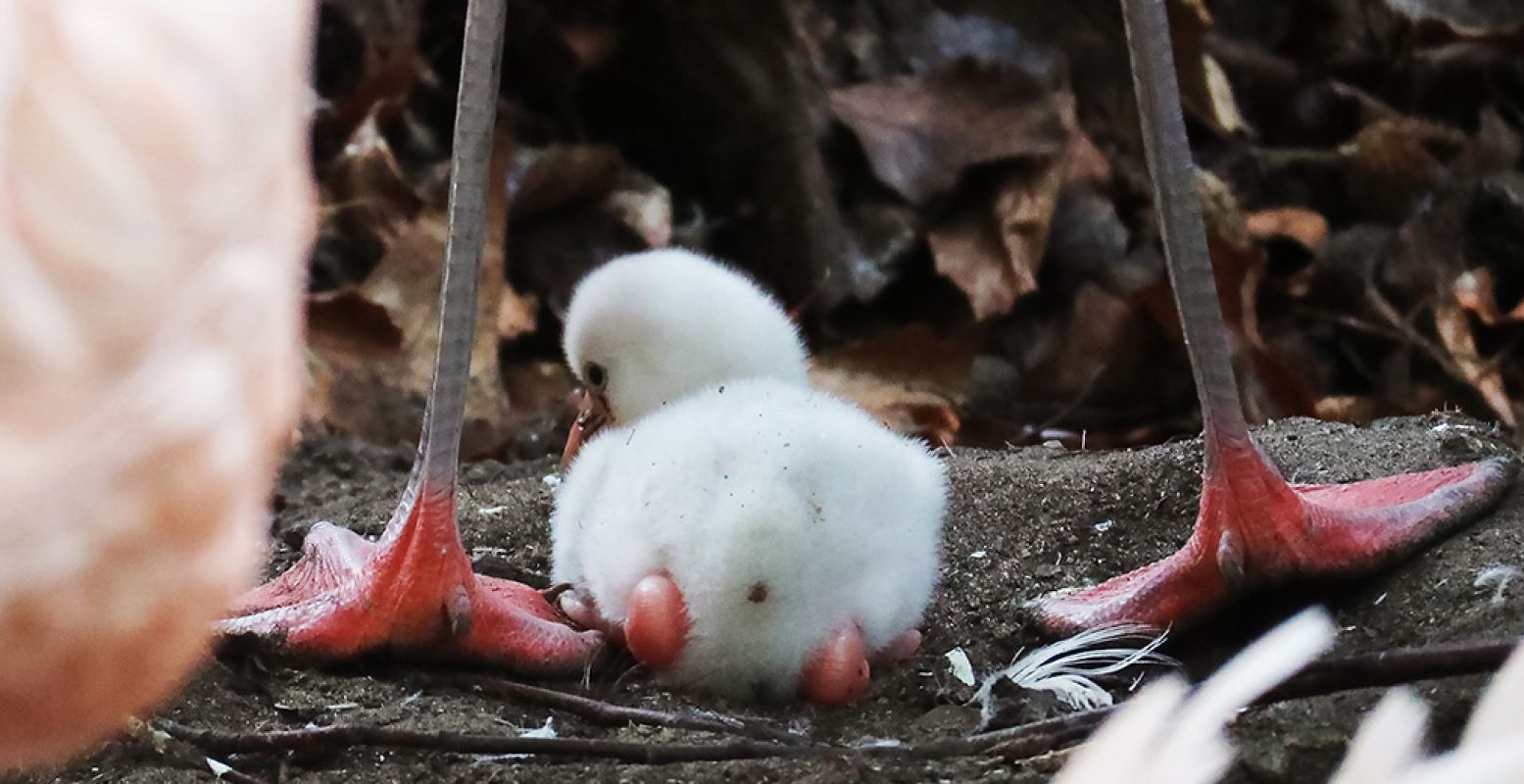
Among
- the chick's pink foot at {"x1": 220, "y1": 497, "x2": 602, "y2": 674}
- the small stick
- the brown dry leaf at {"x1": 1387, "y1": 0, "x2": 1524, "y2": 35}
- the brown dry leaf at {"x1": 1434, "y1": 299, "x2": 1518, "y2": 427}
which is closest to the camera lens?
the small stick

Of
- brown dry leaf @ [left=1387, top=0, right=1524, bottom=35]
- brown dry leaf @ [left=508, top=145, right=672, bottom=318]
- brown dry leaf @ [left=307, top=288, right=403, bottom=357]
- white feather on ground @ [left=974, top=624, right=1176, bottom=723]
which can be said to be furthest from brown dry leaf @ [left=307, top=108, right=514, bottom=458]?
brown dry leaf @ [left=1387, top=0, right=1524, bottom=35]

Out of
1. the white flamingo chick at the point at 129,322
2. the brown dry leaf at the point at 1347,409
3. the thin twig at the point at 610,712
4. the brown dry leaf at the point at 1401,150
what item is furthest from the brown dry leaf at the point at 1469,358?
the white flamingo chick at the point at 129,322

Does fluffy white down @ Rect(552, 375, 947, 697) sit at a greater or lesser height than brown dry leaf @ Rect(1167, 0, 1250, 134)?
lesser

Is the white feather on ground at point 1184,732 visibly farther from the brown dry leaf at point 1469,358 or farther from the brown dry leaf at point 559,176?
the brown dry leaf at point 559,176

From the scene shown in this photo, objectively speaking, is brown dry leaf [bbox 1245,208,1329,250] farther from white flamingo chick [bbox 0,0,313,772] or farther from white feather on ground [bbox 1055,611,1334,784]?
white flamingo chick [bbox 0,0,313,772]

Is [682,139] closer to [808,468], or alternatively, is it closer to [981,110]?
[981,110]

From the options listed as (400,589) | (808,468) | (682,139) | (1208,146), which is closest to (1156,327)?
(1208,146)

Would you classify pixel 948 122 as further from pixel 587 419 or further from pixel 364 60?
pixel 587 419
